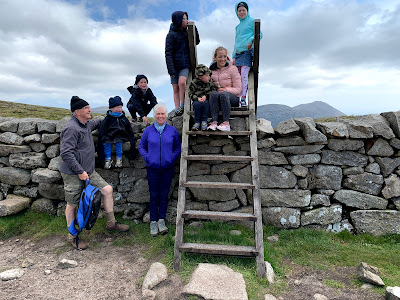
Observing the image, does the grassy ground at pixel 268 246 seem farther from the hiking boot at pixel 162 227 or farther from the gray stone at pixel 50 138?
the gray stone at pixel 50 138

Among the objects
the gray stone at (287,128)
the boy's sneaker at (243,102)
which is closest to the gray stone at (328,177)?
the gray stone at (287,128)

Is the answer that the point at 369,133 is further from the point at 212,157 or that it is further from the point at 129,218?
the point at 129,218

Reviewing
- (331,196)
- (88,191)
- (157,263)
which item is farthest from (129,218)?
(331,196)

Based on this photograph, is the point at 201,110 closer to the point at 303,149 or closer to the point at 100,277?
the point at 303,149

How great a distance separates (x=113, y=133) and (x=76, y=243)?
6.96ft

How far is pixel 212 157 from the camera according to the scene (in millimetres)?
4645

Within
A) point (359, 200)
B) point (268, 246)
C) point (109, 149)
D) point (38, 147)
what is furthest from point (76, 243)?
point (359, 200)

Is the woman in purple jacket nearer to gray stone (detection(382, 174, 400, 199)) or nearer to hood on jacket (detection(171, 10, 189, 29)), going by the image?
hood on jacket (detection(171, 10, 189, 29))

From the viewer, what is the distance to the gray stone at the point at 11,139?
239 inches

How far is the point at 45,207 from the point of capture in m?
5.96

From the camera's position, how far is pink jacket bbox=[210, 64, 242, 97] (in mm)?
5277

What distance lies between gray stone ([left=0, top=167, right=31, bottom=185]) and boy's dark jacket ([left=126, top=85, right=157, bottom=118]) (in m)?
2.83

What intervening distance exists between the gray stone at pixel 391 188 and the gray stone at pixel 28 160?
7360 millimetres

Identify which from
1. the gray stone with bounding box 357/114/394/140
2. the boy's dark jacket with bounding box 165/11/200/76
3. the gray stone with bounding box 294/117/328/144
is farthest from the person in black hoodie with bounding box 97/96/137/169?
the gray stone with bounding box 357/114/394/140
